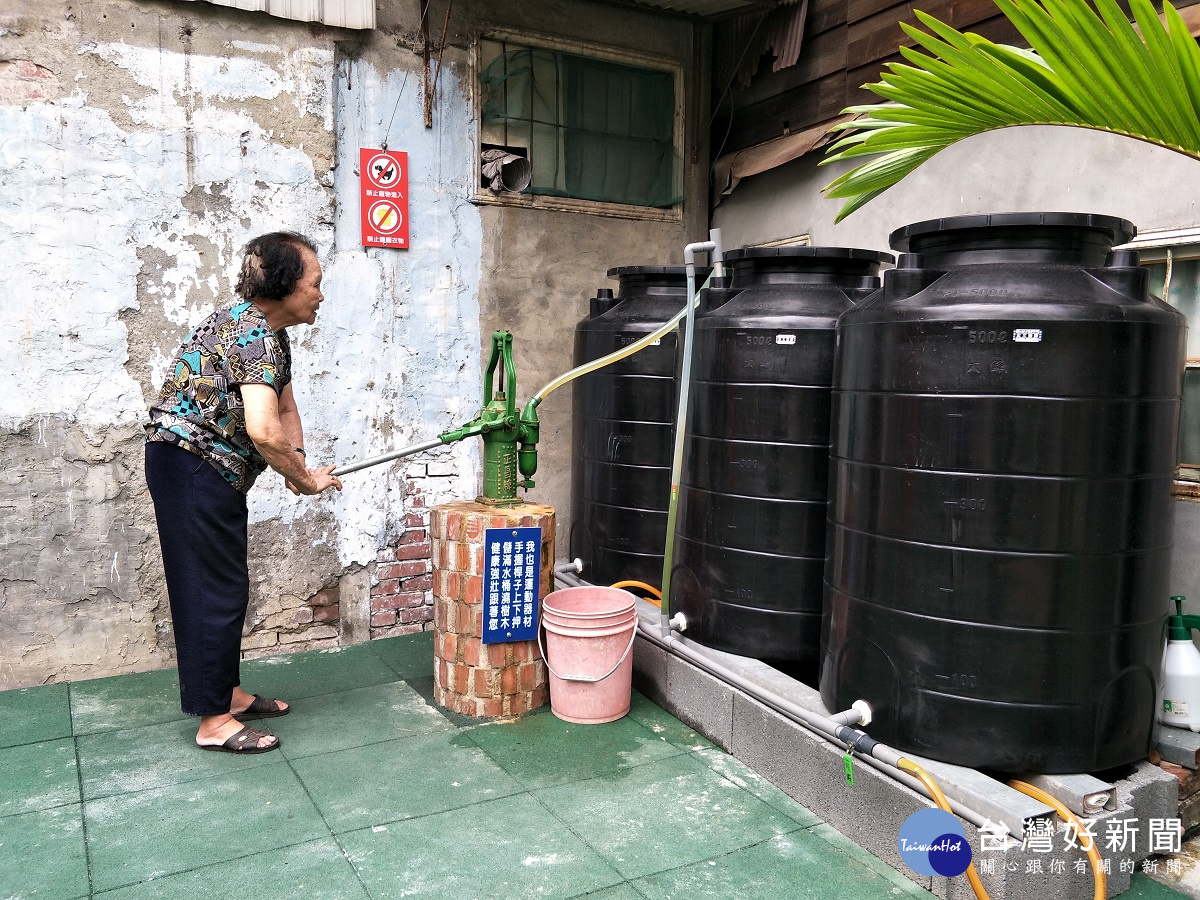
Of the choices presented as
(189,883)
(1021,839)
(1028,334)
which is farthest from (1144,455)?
(189,883)

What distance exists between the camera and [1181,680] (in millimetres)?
2859

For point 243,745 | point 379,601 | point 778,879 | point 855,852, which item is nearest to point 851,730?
point 855,852

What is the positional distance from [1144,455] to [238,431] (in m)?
2.87

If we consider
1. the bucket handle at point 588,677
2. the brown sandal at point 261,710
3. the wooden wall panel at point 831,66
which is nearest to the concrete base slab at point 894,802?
the bucket handle at point 588,677

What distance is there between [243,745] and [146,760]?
1.09 ft

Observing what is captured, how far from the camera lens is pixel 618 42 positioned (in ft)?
16.3

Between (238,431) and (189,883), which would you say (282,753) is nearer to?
(189,883)

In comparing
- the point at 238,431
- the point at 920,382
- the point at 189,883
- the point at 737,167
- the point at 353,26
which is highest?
the point at 353,26

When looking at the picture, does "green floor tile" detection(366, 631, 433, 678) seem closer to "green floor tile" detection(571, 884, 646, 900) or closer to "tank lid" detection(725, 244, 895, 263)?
"green floor tile" detection(571, 884, 646, 900)

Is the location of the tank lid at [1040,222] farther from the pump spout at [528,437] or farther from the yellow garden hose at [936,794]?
the pump spout at [528,437]

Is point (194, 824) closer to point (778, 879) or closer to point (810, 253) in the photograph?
point (778, 879)

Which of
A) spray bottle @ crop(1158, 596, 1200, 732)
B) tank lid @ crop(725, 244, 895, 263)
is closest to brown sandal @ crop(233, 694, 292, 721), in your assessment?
tank lid @ crop(725, 244, 895, 263)

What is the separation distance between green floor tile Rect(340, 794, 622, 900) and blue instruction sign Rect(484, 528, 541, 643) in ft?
2.61

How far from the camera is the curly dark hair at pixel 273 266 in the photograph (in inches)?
128
